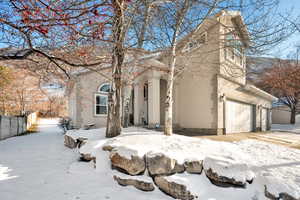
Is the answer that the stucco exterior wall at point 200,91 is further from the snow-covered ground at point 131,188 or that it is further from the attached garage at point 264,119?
the attached garage at point 264,119

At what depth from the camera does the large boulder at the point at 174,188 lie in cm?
311

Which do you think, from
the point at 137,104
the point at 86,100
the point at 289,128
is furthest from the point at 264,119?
the point at 86,100

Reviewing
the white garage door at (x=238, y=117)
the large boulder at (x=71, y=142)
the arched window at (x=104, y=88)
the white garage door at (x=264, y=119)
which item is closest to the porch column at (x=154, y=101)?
the arched window at (x=104, y=88)

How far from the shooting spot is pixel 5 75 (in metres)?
12.9

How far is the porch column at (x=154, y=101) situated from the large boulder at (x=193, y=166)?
4.96m

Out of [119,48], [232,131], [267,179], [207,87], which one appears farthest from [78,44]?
[232,131]

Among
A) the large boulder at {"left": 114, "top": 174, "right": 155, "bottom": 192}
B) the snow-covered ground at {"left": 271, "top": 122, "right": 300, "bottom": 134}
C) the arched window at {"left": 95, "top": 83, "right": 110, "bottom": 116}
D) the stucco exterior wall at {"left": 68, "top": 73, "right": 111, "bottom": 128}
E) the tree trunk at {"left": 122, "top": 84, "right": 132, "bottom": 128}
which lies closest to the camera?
the large boulder at {"left": 114, "top": 174, "right": 155, "bottom": 192}

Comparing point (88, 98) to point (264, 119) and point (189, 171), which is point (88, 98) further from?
point (264, 119)

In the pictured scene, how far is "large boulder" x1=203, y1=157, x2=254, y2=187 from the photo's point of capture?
3166 mm

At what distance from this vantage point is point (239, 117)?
34.4ft

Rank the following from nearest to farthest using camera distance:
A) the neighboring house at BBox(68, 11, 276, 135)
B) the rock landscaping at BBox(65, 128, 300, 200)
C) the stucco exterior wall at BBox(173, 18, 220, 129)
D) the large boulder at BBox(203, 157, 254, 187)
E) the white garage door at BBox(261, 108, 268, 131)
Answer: the rock landscaping at BBox(65, 128, 300, 200), the large boulder at BBox(203, 157, 254, 187), the neighboring house at BBox(68, 11, 276, 135), the stucco exterior wall at BBox(173, 18, 220, 129), the white garage door at BBox(261, 108, 268, 131)

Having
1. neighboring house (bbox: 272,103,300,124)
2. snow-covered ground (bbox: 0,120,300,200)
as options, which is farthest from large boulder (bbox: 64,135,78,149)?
neighboring house (bbox: 272,103,300,124)

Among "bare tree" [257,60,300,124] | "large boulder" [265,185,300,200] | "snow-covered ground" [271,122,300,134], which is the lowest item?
"snow-covered ground" [271,122,300,134]

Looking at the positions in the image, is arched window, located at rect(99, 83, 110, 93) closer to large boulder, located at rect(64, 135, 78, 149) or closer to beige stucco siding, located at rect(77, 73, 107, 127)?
beige stucco siding, located at rect(77, 73, 107, 127)
